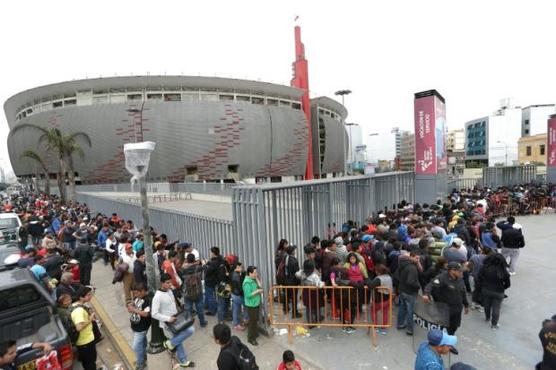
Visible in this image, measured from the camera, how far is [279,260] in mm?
5922

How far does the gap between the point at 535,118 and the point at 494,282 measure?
96.2 m

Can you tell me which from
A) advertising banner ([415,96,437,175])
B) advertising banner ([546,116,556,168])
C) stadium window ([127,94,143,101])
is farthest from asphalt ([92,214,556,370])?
stadium window ([127,94,143,101])

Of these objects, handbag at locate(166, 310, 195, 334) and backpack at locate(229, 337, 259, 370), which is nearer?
backpack at locate(229, 337, 259, 370)

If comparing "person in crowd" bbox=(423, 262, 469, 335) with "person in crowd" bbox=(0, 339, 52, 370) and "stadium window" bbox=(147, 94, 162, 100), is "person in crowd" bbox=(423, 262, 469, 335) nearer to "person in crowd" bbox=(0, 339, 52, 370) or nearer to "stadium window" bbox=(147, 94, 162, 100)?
"person in crowd" bbox=(0, 339, 52, 370)

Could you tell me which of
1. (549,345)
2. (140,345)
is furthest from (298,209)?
(549,345)

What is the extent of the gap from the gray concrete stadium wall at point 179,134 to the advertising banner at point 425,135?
33507mm

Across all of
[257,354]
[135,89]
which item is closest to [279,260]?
[257,354]

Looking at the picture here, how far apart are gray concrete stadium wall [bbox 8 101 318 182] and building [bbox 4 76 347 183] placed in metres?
0.13

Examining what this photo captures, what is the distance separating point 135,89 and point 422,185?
41.0 m

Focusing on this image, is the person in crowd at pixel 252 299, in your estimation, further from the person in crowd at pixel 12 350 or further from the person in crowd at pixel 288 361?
the person in crowd at pixel 12 350

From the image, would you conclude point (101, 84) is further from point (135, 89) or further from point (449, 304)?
point (449, 304)

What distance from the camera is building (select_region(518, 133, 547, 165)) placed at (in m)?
51.6

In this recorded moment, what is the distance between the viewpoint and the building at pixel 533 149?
51562 mm

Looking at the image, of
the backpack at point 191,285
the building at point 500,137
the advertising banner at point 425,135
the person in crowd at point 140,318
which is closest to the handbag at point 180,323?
the person in crowd at point 140,318
